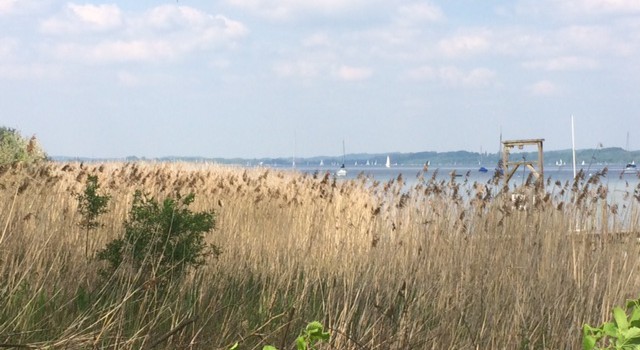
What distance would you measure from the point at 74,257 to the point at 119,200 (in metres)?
2.41

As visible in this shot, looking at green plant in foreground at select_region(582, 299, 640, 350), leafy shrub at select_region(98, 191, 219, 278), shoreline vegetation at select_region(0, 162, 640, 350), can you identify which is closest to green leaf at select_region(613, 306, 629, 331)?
green plant in foreground at select_region(582, 299, 640, 350)

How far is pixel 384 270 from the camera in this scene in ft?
18.7

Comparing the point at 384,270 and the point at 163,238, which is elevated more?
the point at 163,238

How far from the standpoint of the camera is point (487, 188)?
6809 millimetres

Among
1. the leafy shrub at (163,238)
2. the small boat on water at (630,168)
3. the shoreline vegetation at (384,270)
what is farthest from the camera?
the small boat on water at (630,168)

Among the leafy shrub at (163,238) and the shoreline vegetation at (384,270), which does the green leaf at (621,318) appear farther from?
the leafy shrub at (163,238)

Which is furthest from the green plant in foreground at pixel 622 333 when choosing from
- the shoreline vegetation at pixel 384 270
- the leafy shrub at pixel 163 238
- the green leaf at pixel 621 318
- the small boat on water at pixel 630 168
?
the small boat on water at pixel 630 168

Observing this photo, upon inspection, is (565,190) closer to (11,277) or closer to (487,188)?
(487,188)

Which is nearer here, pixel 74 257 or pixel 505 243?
pixel 74 257

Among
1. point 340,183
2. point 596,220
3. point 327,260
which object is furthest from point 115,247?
point 340,183

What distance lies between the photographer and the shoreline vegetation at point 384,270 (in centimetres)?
424

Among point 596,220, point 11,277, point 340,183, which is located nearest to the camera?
point 11,277

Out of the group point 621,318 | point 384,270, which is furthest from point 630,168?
point 621,318

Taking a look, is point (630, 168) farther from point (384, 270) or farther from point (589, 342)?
point (589, 342)
